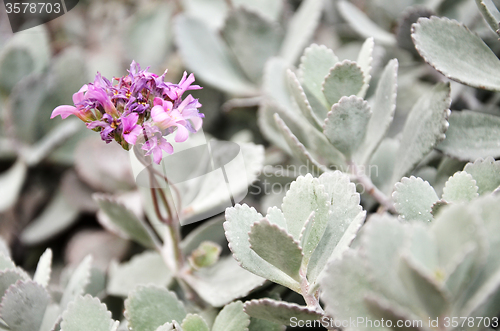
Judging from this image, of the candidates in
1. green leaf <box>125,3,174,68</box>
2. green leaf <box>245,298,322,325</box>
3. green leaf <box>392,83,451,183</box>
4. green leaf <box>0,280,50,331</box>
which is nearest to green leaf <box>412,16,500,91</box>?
green leaf <box>392,83,451,183</box>

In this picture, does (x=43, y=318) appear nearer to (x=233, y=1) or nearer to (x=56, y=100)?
(x=56, y=100)

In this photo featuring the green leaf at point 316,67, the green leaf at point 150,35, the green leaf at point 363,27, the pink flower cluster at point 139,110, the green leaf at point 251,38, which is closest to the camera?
the pink flower cluster at point 139,110

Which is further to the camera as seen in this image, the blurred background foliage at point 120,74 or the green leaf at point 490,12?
the blurred background foliage at point 120,74

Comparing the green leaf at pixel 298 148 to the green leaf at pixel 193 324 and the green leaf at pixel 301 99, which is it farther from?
the green leaf at pixel 193 324

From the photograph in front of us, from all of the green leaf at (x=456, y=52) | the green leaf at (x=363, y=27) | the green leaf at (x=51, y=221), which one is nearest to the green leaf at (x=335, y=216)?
the green leaf at (x=456, y=52)

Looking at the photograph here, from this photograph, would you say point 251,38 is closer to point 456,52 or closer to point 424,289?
point 456,52

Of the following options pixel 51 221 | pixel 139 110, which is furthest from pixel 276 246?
pixel 51 221
